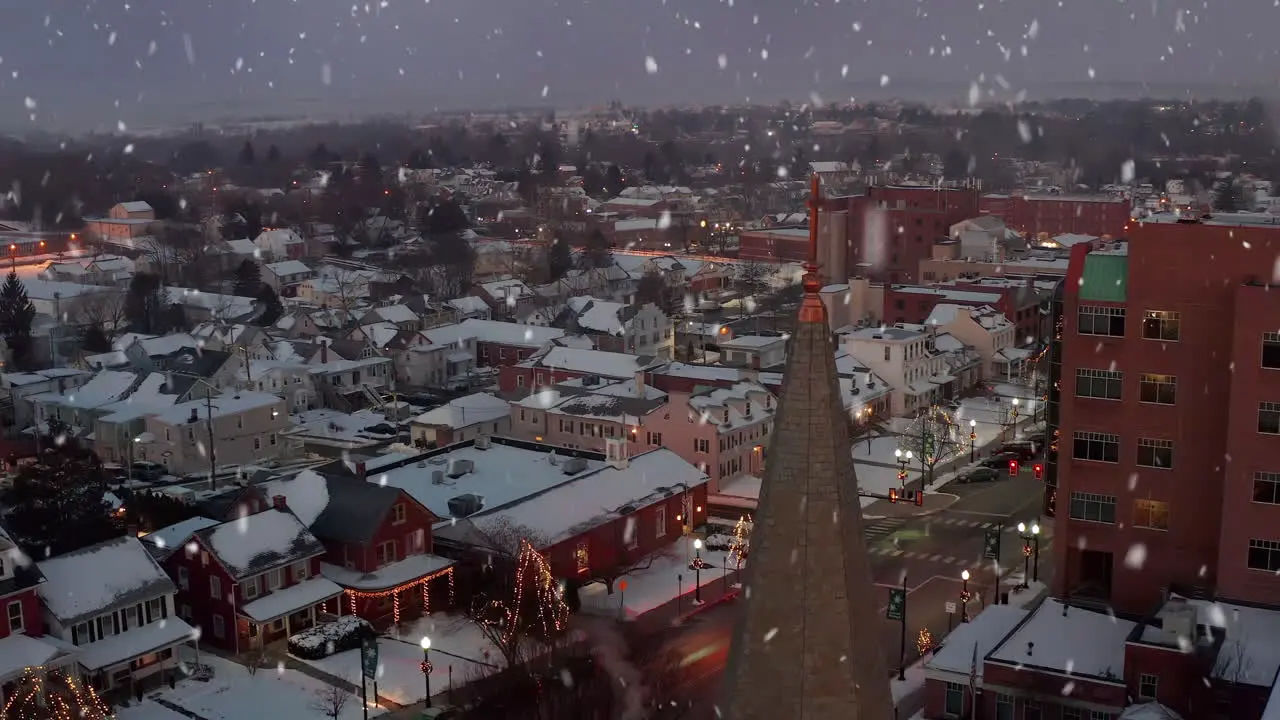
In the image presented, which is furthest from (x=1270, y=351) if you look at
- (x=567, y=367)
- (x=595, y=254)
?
(x=595, y=254)

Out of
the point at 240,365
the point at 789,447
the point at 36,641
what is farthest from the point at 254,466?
the point at 789,447

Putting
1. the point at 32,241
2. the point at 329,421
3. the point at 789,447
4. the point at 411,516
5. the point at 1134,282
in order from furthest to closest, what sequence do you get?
the point at 32,241 < the point at 329,421 < the point at 411,516 < the point at 1134,282 < the point at 789,447

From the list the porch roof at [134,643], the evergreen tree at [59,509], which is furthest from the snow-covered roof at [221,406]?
the porch roof at [134,643]

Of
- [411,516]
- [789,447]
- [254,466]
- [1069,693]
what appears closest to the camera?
[789,447]

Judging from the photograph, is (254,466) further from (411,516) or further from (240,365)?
(411,516)

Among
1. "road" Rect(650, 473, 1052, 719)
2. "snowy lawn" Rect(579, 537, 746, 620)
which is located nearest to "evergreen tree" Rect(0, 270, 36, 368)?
"snowy lawn" Rect(579, 537, 746, 620)

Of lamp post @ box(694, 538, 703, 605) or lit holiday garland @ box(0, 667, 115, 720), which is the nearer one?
lit holiday garland @ box(0, 667, 115, 720)

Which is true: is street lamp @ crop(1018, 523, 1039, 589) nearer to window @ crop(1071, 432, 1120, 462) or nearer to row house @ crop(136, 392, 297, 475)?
window @ crop(1071, 432, 1120, 462)
